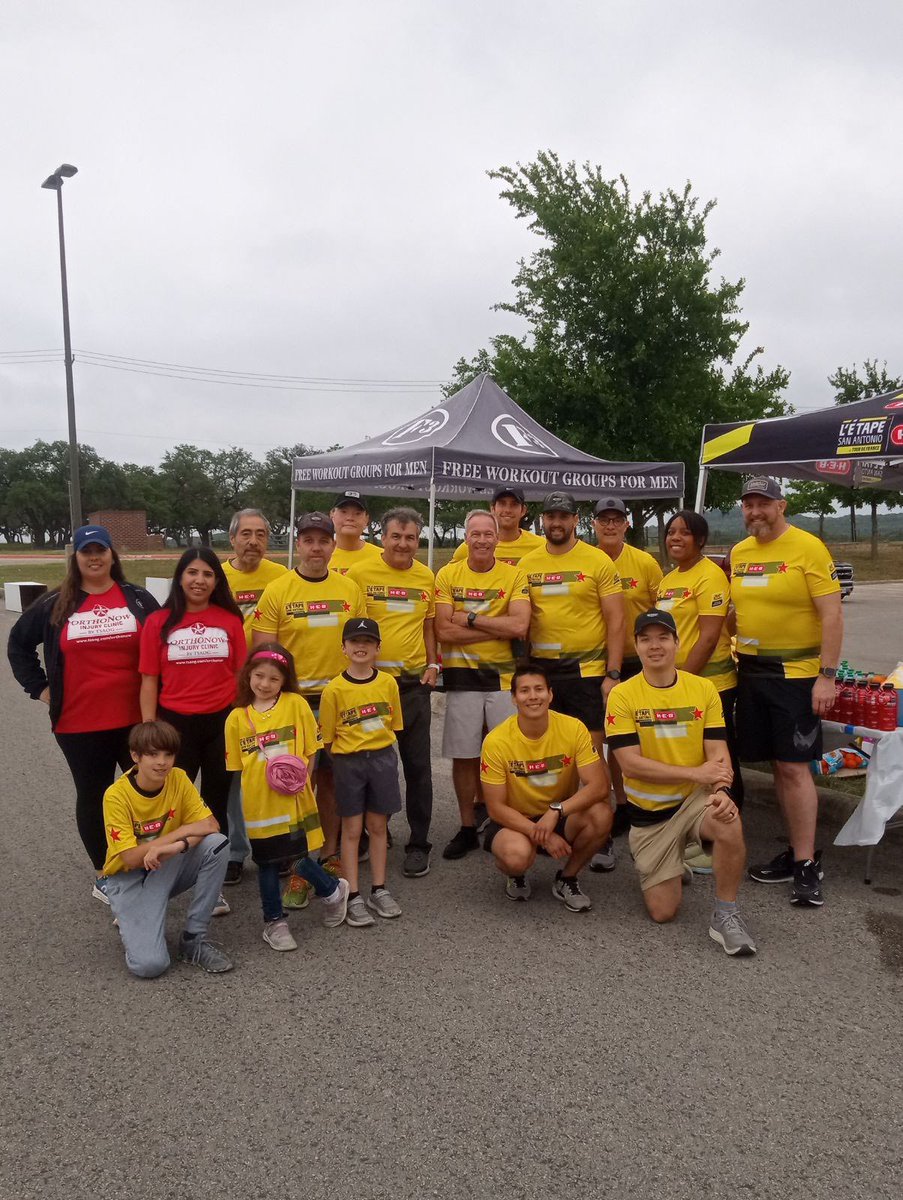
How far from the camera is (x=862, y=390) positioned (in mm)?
29312

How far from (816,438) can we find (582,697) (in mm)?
2690

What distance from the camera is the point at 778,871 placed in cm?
432

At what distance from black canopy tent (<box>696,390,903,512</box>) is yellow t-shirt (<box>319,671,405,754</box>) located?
3570 millimetres

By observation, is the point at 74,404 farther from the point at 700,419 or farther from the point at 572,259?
the point at 700,419

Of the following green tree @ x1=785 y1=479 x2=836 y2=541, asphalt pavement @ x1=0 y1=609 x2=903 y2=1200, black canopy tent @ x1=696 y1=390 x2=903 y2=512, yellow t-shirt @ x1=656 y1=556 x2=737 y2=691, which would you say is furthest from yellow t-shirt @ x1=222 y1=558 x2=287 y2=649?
green tree @ x1=785 y1=479 x2=836 y2=541

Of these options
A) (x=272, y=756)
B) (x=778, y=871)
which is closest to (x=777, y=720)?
(x=778, y=871)

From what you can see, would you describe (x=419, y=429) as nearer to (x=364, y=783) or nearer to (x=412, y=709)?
(x=412, y=709)

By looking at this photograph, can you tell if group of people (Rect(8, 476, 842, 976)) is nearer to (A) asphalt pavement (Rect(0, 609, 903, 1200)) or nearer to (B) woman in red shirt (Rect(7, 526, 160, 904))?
(B) woman in red shirt (Rect(7, 526, 160, 904))

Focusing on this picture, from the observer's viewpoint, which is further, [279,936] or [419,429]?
[419,429]

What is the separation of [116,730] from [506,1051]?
7.52ft

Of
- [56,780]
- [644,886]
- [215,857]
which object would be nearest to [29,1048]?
[215,857]

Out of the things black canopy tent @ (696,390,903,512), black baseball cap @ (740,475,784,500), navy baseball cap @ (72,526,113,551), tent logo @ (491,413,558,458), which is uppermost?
tent logo @ (491,413,558,458)

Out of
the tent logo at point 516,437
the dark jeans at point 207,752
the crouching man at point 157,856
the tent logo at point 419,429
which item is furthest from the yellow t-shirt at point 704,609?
the tent logo at point 419,429

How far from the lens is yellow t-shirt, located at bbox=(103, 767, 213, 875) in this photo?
11.8 ft
